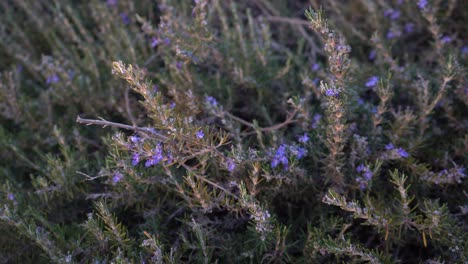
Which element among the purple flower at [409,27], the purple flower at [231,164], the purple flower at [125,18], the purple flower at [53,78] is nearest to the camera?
the purple flower at [231,164]

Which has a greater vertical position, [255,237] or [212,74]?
[212,74]

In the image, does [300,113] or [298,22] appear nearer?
[300,113]

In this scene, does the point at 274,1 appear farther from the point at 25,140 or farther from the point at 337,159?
the point at 25,140

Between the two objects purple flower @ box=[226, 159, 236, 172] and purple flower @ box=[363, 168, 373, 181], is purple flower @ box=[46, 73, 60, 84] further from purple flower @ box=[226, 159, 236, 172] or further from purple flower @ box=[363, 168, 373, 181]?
purple flower @ box=[363, 168, 373, 181]

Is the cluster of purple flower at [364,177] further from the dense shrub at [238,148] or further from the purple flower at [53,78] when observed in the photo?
the purple flower at [53,78]

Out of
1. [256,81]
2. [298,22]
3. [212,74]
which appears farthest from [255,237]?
[298,22]

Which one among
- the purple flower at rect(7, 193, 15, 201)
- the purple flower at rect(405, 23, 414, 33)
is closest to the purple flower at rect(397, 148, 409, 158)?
the purple flower at rect(405, 23, 414, 33)

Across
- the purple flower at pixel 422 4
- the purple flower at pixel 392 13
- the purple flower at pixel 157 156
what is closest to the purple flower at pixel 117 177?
the purple flower at pixel 157 156
